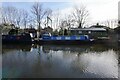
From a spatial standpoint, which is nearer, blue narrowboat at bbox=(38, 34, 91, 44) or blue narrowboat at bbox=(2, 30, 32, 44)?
blue narrowboat at bbox=(38, 34, 91, 44)

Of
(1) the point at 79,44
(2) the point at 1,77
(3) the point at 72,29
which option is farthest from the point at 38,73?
(3) the point at 72,29

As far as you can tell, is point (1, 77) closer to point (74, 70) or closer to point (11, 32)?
point (74, 70)

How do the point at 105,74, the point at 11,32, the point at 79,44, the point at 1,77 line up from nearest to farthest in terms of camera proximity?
the point at 1,77 → the point at 105,74 → the point at 79,44 → the point at 11,32

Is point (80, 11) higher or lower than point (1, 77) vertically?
higher

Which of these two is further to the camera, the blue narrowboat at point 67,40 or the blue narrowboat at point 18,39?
the blue narrowboat at point 18,39

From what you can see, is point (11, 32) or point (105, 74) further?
point (11, 32)

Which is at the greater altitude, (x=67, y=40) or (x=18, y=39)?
(x=18, y=39)

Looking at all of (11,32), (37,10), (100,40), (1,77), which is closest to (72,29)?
(37,10)

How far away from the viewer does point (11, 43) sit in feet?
103

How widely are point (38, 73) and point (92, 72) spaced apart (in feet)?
10.2

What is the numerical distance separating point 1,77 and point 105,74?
557 centimetres

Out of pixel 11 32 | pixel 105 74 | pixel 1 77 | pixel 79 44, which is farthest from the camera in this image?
pixel 11 32

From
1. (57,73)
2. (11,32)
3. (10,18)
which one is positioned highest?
(10,18)

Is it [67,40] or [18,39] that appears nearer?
[67,40]
